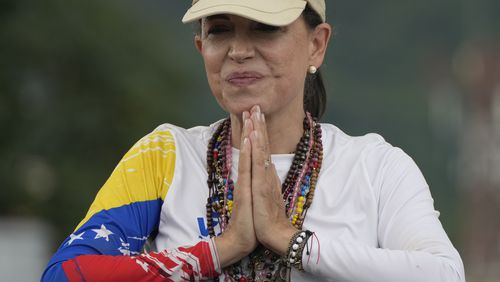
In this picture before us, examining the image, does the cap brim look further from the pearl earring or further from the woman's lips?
the pearl earring

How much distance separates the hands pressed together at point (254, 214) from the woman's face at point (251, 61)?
0.62ft

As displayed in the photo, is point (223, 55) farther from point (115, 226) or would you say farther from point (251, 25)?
point (115, 226)

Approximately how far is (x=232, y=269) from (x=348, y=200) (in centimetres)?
48

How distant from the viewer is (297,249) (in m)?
4.75

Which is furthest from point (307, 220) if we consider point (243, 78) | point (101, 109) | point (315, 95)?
point (101, 109)

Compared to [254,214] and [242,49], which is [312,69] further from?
[254,214]

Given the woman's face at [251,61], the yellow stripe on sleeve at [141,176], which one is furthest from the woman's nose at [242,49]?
the yellow stripe on sleeve at [141,176]

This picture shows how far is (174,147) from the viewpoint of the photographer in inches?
206

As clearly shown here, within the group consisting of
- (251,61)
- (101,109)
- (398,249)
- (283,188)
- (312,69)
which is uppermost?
(251,61)

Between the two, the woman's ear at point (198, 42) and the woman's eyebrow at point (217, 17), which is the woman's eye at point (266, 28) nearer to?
the woman's eyebrow at point (217, 17)

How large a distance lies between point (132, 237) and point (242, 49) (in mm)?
740

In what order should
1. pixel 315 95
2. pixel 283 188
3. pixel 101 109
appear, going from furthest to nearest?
pixel 101 109 → pixel 315 95 → pixel 283 188

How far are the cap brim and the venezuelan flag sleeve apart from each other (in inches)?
20.9

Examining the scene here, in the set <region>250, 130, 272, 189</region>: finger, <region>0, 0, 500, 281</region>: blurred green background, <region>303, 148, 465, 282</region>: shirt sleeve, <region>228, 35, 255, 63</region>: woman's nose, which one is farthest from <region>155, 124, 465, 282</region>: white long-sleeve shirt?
<region>0, 0, 500, 281</region>: blurred green background
